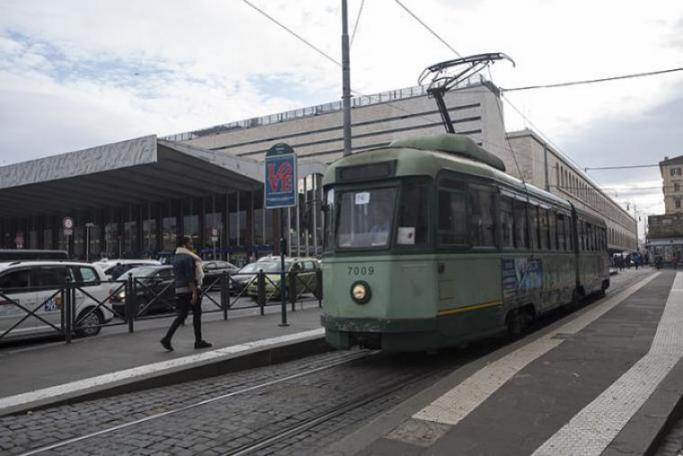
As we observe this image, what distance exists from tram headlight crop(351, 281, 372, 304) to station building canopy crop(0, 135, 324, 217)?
99.4ft

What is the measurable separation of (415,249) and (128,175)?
40.3 m

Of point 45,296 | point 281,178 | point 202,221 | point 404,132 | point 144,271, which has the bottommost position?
point 45,296

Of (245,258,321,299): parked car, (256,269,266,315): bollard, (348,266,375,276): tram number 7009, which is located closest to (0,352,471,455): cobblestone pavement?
(348,266,375,276): tram number 7009

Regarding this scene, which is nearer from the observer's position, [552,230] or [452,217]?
[452,217]

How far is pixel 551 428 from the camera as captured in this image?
488 cm

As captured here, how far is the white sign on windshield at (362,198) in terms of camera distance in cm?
799

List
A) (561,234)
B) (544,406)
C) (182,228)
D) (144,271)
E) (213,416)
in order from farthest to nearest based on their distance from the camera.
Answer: (182,228) < (144,271) < (561,234) < (213,416) < (544,406)

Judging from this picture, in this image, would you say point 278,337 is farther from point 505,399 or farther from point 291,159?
point 505,399

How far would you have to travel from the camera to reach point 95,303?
1123 centimetres

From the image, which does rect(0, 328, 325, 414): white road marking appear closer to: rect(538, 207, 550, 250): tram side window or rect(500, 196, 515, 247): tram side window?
rect(500, 196, 515, 247): tram side window

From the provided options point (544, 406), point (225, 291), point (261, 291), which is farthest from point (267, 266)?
point (544, 406)

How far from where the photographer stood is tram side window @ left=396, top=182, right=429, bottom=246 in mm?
7668

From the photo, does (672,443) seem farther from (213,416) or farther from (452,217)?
(213,416)

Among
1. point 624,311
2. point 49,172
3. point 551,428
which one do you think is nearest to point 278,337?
point 551,428
